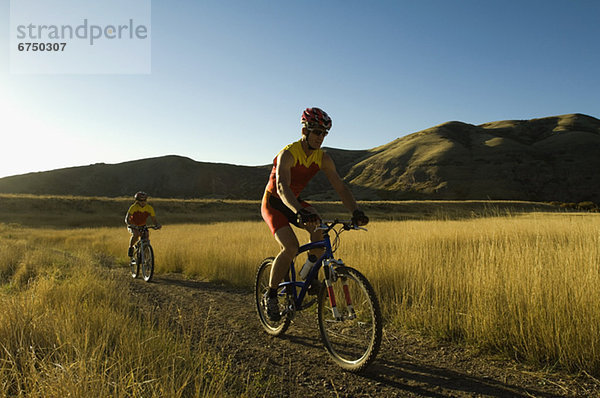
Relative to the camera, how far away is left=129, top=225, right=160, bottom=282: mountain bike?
880 cm

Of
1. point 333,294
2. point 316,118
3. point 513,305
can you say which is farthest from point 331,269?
point 513,305

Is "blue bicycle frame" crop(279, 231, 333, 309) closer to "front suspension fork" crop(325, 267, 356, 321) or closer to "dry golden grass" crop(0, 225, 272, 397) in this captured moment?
"front suspension fork" crop(325, 267, 356, 321)

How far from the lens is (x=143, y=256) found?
354 inches

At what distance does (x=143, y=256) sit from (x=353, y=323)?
718cm

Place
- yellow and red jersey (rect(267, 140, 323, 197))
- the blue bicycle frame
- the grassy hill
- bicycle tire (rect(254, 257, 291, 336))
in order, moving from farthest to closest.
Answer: the grassy hill
bicycle tire (rect(254, 257, 291, 336))
yellow and red jersey (rect(267, 140, 323, 197))
the blue bicycle frame

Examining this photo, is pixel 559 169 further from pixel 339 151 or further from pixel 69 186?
pixel 69 186

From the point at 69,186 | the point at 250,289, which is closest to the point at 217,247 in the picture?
the point at 250,289

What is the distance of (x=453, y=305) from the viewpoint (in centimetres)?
455

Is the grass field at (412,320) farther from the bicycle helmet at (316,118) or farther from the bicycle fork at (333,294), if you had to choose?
the bicycle helmet at (316,118)

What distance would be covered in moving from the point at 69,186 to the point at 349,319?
12550cm

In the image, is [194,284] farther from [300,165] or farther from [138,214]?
[300,165]

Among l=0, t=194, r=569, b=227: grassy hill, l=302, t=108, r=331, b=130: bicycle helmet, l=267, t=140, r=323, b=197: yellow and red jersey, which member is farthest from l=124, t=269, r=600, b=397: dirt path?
l=0, t=194, r=569, b=227: grassy hill

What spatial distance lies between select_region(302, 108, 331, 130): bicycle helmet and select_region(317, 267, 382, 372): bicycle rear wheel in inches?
62.8

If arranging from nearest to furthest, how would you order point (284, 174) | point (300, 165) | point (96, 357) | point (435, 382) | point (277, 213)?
point (96, 357) → point (435, 382) → point (284, 174) → point (300, 165) → point (277, 213)
